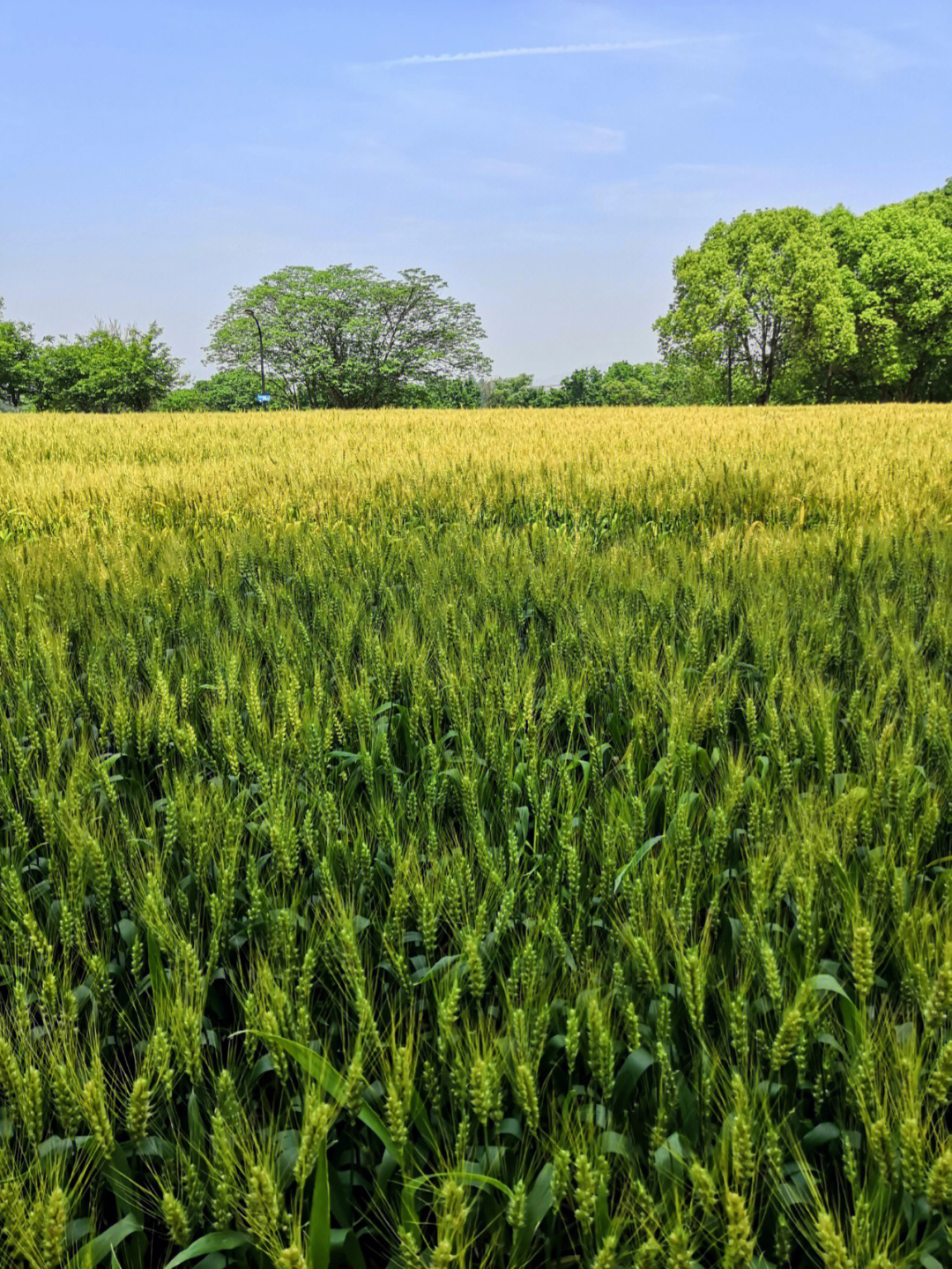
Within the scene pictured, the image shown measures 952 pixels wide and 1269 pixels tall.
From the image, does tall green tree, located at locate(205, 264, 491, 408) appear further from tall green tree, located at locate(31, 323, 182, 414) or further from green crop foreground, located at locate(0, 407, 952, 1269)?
green crop foreground, located at locate(0, 407, 952, 1269)

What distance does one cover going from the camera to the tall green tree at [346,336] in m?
54.4

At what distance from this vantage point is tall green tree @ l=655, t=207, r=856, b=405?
37.1m

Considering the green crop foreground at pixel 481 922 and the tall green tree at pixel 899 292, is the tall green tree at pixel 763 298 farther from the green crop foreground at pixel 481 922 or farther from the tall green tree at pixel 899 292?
the green crop foreground at pixel 481 922

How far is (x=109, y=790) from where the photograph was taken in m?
1.74

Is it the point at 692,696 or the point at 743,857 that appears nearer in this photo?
the point at 743,857

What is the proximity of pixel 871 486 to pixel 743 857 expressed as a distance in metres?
4.27

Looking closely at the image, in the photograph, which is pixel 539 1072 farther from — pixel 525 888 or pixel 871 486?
pixel 871 486

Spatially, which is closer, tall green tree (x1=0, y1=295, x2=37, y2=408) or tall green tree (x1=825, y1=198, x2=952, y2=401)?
tall green tree (x1=825, y1=198, x2=952, y2=401)

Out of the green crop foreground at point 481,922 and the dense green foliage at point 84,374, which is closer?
the green crop foreground at point 481,922

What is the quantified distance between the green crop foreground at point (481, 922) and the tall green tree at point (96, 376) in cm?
6104

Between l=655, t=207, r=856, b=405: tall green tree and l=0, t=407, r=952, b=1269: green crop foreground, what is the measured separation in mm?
39640

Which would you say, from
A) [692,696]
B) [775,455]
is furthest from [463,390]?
[692,696]

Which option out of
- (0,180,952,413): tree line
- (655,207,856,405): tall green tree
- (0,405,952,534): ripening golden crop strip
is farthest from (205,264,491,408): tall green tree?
(0,405,952,534): ripening golden crop strip

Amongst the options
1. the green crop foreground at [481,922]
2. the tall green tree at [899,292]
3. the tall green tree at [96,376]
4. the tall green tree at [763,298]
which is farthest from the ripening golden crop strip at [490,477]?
the tall green tree at [96,376]
